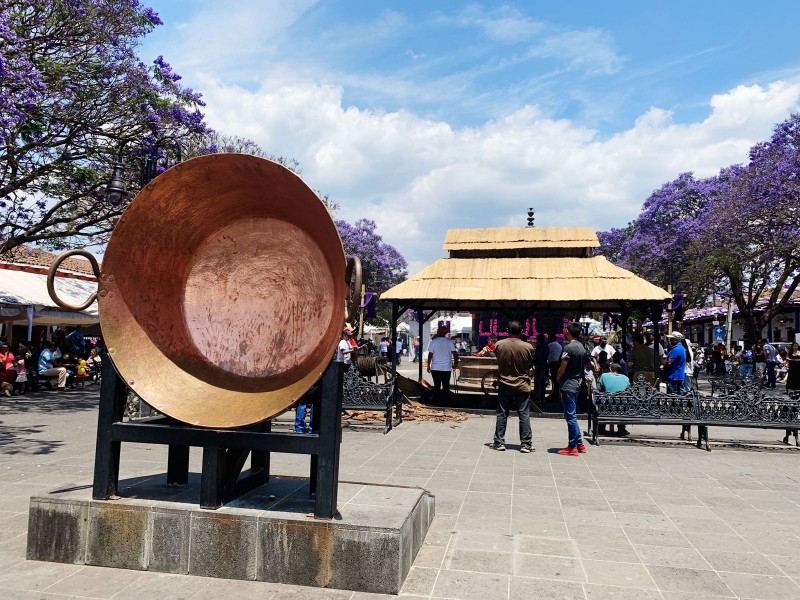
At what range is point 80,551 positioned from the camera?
12.5 feet

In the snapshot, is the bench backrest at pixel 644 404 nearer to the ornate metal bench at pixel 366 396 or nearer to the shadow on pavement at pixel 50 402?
the ornate metal bench at pixel 366 396

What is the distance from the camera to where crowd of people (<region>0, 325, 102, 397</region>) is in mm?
15320

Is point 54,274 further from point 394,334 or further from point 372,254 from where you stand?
point 372,254

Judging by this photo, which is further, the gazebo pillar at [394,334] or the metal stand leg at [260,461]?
the gazebo pillar at [394,334]

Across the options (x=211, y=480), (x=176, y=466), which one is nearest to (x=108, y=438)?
(x=176, y=466)

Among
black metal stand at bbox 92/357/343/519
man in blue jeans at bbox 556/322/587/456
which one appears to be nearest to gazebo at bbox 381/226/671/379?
man in blue jeans at bbox 556/322/587/456

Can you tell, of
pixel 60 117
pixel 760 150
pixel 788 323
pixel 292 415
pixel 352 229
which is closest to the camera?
pixel 292 415

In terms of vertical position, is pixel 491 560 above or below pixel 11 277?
below

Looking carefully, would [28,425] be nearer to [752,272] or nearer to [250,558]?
[250,558]

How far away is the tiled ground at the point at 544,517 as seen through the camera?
11.6 ft

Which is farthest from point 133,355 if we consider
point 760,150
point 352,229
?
point 352,229

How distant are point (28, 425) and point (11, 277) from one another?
8.78 metres

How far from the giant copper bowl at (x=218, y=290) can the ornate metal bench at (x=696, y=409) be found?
6728mm

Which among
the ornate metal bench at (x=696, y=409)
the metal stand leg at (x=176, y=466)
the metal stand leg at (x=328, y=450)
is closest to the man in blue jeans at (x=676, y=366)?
the ornate metal bench at (x=696, y=409)
